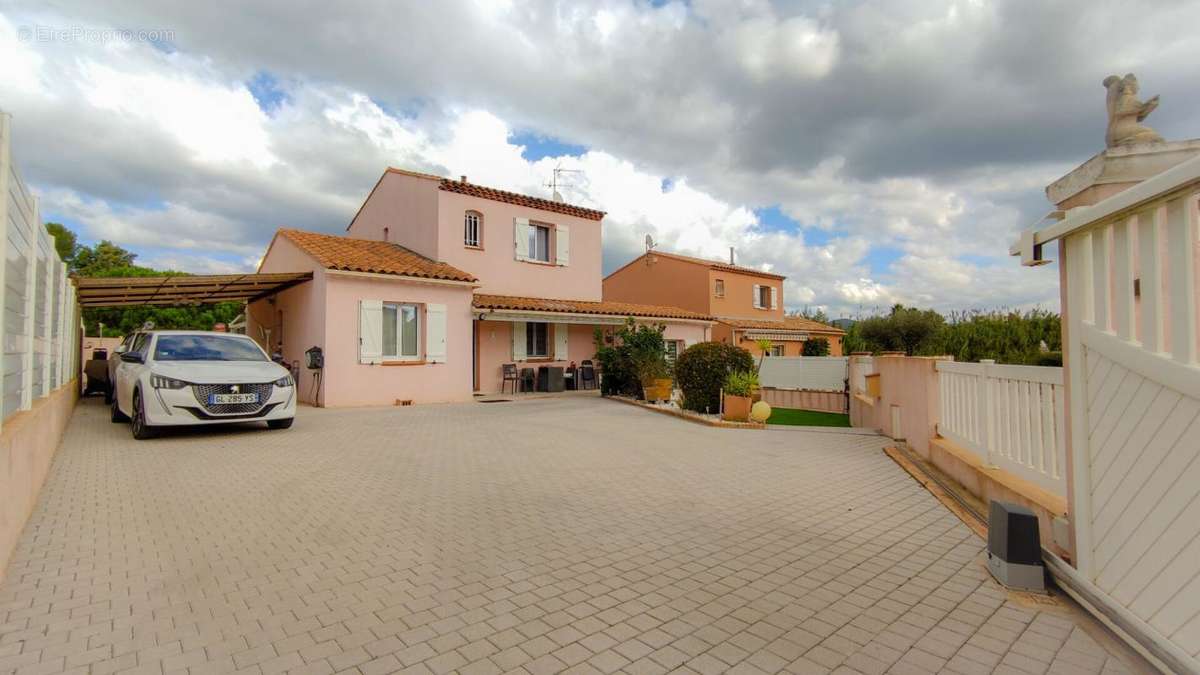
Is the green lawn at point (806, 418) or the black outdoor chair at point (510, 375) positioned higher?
the black outdoor chair at point (510, 375)

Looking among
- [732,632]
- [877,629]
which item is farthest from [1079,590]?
[732,632]

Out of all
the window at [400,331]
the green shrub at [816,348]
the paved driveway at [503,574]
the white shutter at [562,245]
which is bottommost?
the paved driveway at [503,574]

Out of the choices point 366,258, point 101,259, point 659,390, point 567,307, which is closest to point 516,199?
point 567,307

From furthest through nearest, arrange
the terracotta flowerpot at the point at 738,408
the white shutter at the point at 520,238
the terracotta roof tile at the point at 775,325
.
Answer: the terracotta roof tile at the point at 775,325
the white shutter at the point at 520,238
the terracotta flowerpot at the point at 738,408

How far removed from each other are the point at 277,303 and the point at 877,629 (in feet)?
61.4

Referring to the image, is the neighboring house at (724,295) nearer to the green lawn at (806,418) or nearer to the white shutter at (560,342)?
the white shutter at (560,342)

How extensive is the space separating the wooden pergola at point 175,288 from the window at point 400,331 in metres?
2.21

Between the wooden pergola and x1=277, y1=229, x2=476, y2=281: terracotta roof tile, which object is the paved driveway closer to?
the wooden pergola

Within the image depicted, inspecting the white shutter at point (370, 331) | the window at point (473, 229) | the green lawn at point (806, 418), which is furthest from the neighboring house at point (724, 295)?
the white shutter at point (370, 331)

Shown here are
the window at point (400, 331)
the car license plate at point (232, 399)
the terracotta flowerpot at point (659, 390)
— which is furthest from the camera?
the terracotta flowerpot at point (659, 390)

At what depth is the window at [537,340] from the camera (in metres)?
19.2

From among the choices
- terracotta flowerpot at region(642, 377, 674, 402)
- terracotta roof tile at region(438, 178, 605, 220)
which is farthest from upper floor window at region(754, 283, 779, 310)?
terracotta flowerpot at region(642, 377, 674, 402)

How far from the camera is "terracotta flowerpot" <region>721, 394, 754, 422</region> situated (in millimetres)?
11930

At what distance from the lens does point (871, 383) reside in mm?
10805
